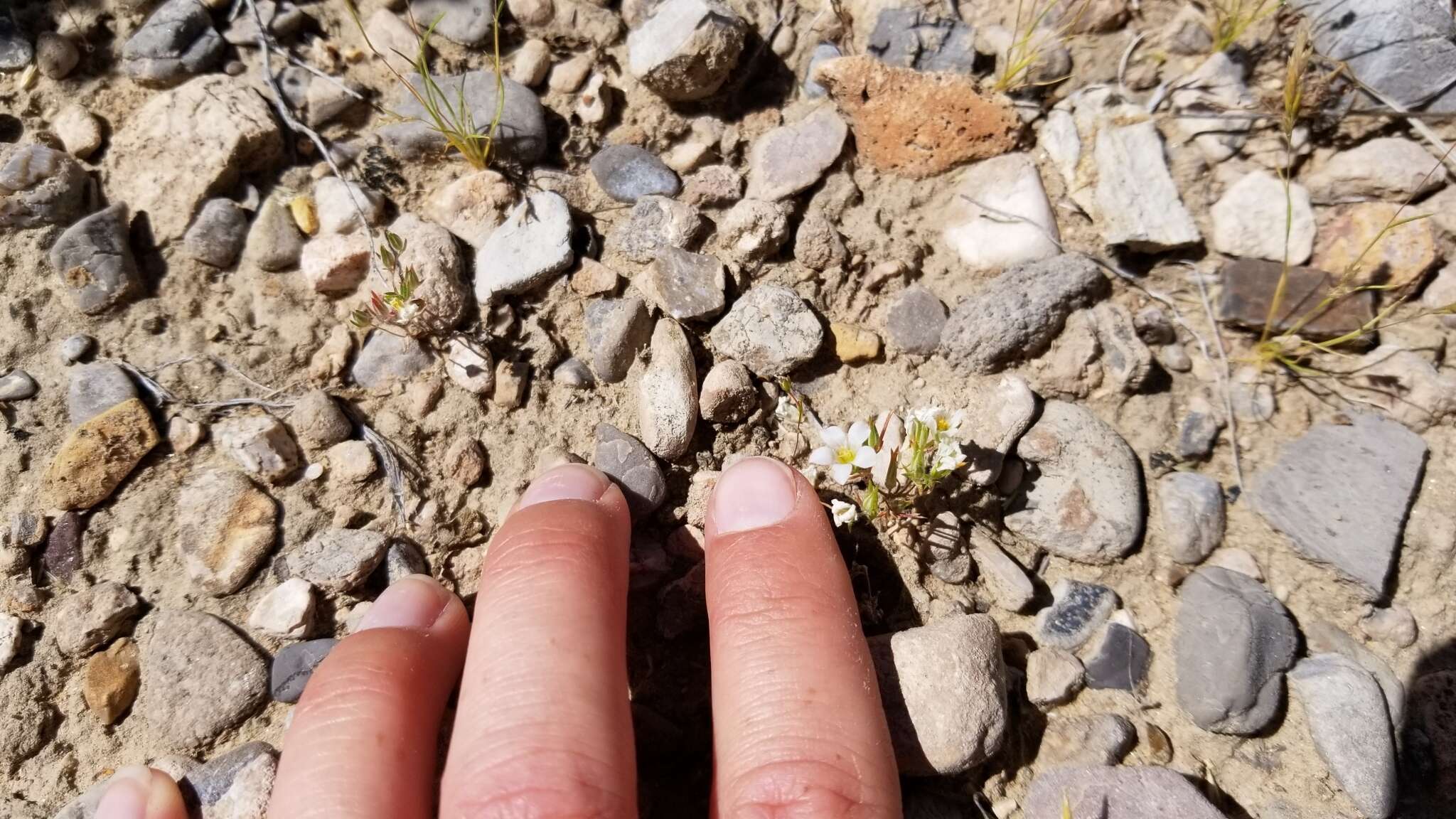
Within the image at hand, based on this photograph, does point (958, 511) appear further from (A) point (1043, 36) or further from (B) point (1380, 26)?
(B) point (1380, 26)

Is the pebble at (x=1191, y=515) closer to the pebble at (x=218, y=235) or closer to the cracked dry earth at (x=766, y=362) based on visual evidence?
the cracked dry earth at (x=766, y=362)

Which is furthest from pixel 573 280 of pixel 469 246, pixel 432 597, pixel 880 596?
pixel 880 596

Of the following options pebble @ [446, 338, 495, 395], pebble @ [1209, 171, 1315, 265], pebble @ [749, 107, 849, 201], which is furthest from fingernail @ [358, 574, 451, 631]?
pebble @ [1209, 171, 1315, 265]

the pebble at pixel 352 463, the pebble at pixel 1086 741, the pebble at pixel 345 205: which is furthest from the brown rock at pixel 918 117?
the pebble at pixel 352 463

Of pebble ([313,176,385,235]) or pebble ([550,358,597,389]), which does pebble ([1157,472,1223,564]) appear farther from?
pebble ([313,176,385,235])

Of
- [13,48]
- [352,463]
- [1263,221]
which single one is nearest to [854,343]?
[1263,221]

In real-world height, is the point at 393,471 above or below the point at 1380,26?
below

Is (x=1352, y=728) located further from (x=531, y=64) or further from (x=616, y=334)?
(x=531, y=64)
